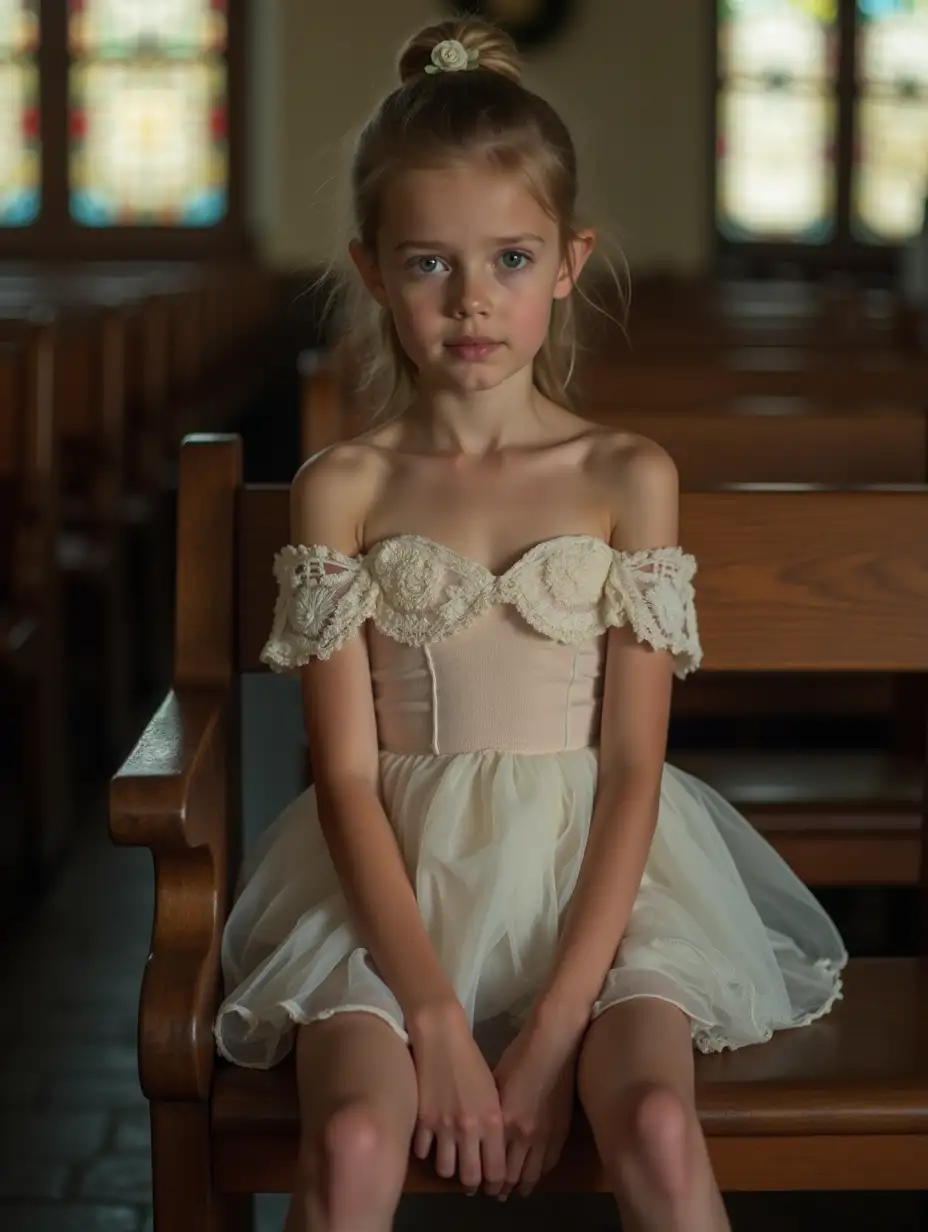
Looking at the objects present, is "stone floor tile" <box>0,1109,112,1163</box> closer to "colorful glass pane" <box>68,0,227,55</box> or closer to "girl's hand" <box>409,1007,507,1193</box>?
"girl's hand" <box>409,1007,507,1193</box>

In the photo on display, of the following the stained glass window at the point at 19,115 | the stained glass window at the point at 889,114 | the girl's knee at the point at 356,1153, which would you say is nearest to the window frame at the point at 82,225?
the stained glass window at the point at 19,115

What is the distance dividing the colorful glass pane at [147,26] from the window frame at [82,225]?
0.09 meters

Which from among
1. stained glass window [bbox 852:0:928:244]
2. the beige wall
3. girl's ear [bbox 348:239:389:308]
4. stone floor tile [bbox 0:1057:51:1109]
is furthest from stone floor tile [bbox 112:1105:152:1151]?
stained glass window [bbox 852:0:928:244]

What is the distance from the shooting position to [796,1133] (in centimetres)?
152

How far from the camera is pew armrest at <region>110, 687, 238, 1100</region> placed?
1.45 m


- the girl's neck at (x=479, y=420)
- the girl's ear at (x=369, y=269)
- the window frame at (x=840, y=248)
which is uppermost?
the window frame at (x=840, y=248)

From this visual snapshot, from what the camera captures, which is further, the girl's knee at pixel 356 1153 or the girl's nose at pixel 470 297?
the girl's nose at pixel 470 297

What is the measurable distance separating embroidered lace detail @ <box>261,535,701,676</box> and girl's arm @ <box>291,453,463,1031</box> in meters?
0.03

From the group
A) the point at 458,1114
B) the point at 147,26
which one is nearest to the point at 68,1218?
the point at 458,1114

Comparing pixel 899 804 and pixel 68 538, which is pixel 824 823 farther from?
pixel 68 538

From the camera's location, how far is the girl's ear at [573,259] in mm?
1777

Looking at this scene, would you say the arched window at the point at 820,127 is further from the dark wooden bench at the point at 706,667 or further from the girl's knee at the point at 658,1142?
the girl's knee at the point at 658,1142

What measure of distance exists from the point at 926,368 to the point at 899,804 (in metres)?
1.54

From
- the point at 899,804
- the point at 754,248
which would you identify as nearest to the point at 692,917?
the point at 899,804
